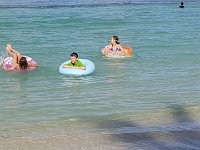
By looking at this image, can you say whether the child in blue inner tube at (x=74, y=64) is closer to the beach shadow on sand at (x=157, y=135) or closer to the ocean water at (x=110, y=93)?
the ocean water at (x=110, y=93)

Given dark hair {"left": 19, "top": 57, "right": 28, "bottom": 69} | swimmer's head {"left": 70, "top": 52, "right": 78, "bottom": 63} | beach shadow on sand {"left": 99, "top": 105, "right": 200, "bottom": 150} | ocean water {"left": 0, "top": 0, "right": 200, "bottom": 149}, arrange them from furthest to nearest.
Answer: dark hair {"left": 19, "top": 57, "right": 28, "bottom": 69}
swimmer's head {"left": 70, "top": 52, "right": 78, "bottom": 63}
ocean water {"left": 0, "top": 0, "right": 200, "bottom": 149}
beach shadow on sand {"left": 99, "top": 105, "right": 200, "bottom": 150}

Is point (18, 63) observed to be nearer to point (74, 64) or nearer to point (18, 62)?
point (18, 62)

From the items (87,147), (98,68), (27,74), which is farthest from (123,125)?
(98,68)

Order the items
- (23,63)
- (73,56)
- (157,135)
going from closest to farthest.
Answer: (157,135) → (73,56) → (23,63)

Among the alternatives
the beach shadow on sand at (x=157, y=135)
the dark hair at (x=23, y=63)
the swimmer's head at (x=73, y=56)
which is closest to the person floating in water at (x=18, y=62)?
the dark hair at (x=23, y=63)

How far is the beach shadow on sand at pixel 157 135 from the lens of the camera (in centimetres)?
588

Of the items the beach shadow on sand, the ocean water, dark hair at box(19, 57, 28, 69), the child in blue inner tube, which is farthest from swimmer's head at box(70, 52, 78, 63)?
the beach shadow on sand

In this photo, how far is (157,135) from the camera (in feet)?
21.1

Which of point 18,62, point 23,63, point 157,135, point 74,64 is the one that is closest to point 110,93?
point 74,64

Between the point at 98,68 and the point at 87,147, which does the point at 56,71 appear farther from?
the point at 87,147

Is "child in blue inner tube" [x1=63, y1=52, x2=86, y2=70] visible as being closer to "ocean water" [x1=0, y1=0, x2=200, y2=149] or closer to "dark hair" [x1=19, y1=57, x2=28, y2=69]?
"ocean water" [x1=0, y1=0, x2=200, y2=149]

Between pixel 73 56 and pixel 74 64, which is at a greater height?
pixel 73 56

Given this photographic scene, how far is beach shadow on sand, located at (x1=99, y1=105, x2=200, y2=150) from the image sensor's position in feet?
19.3

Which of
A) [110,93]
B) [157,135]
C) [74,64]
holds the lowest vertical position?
[110,93]
